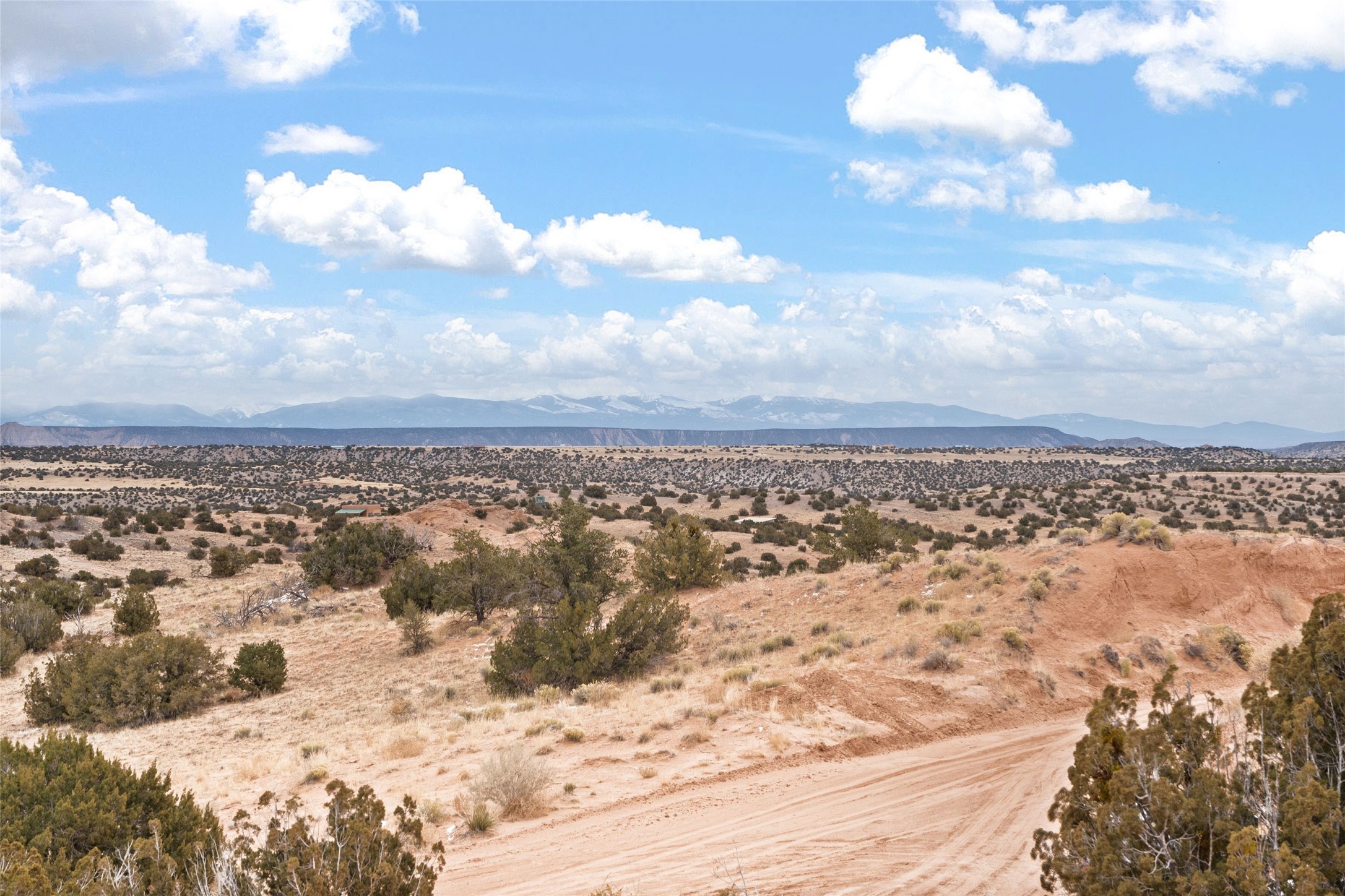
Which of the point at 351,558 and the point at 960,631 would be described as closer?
the point at 960,631

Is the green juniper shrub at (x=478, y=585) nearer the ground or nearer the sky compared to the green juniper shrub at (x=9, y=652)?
nearer the sky

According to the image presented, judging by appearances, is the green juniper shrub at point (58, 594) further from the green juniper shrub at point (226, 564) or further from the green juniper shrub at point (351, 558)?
the green juniper shrub at point (351, 558)

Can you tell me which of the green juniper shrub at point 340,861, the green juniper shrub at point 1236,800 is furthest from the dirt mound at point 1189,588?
the green juniper shrub at point 340,861

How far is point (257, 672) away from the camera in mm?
19672

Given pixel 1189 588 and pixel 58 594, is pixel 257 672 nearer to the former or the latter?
pixel 58 594

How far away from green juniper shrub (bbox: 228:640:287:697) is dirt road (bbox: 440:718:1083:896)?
12186 mm

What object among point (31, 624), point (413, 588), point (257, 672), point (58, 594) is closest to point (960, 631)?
point (257, 672)

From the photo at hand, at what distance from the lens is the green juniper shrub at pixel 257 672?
19.7 meters

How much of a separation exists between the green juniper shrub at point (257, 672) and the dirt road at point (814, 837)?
12.2 metres

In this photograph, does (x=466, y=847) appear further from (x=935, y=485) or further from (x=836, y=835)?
(x=935, y=485)

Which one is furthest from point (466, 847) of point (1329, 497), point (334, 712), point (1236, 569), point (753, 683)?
point (1329, 497)

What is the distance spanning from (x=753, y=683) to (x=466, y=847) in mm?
6468

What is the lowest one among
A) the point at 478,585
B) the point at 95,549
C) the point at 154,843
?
the point at 95,549

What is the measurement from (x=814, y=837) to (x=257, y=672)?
1490 cm
